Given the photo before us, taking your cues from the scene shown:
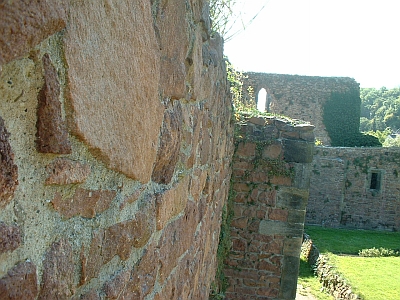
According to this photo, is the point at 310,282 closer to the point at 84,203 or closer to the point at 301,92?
the point at 84,203

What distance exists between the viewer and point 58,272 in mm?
968

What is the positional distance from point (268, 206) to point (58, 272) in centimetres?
573

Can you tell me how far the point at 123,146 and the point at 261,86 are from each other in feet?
78.3

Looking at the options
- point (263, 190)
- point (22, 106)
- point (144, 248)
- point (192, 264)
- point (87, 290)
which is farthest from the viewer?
point (263, 190)

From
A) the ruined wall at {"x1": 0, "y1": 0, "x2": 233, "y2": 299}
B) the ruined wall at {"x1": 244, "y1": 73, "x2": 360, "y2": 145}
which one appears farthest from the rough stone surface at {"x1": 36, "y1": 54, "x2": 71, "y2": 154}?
the ruined wall at {"x1": 244, "y1": 73, "x2": 360, "y2": 145}

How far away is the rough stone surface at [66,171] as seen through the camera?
3.04 ft

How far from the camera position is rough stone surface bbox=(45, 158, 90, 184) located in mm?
926

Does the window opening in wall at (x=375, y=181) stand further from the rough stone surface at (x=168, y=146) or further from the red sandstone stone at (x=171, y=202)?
the rough stone surface at (x=168, y=146)

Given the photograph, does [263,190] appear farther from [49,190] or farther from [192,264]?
[49,190]

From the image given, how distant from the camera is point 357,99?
2533 centimetres

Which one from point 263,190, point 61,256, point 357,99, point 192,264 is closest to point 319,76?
point 357,99

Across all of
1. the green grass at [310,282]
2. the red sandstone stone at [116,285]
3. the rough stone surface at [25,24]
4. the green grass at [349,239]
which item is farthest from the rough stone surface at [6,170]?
the green grass at [349,239]

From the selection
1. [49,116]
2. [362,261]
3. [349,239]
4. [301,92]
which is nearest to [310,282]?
[362,261]

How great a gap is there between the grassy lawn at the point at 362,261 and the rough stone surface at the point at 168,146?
854cm
